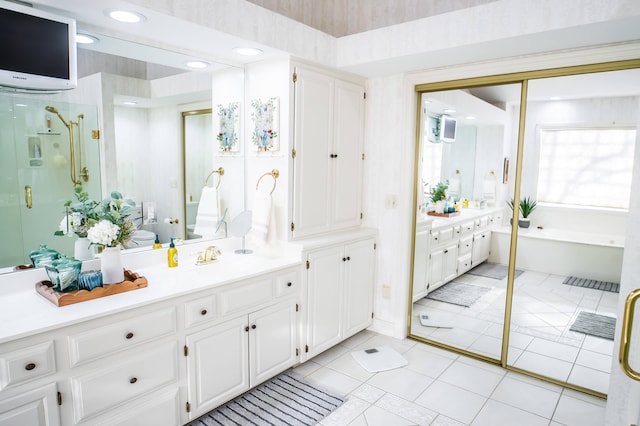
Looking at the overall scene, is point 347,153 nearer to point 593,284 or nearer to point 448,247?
point 448,247

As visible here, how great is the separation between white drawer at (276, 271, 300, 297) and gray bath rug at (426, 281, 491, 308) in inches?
66.9

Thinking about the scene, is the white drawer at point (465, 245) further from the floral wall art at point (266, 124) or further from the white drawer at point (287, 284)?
the floral wall art at point (266, 124)

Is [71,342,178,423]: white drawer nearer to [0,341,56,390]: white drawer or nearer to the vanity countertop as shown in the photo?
[0,341,56,390]: white drawer

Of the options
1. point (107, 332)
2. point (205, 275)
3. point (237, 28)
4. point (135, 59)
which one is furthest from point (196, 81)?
point (107, 332)

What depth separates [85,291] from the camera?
190 cm

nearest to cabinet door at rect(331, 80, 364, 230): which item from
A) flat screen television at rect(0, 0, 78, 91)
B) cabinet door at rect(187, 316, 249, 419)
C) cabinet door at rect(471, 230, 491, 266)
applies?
cabinet door at rect(471, 230, 491, 266)

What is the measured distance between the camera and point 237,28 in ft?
7.55

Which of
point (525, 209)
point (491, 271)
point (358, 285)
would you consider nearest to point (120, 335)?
point (358, 285)

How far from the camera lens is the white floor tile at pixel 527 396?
8.26 feet

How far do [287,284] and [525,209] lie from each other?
1950 mm

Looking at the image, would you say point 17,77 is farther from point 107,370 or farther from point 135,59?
point 107,370

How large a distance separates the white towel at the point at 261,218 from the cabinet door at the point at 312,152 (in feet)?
0.64

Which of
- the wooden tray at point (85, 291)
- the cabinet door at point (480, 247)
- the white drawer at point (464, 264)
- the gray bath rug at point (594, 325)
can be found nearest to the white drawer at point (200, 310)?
the wooden tray at point (85, 291)

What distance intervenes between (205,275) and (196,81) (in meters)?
1.41
